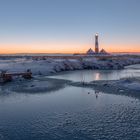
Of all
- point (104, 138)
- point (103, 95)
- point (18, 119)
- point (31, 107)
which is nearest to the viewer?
point (104, 138)

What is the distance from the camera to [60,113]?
43.5 feet

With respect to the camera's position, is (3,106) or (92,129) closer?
(92,129)

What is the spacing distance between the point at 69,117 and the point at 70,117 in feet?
0.20

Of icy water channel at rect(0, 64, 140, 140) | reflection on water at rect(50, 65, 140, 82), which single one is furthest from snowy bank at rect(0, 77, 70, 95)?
reflection on water at rect(50, 65, 140, 82)

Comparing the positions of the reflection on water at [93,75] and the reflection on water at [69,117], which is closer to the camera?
the reflection on water at [69,117]

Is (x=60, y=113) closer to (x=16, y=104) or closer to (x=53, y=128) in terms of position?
(x=53, y=128)

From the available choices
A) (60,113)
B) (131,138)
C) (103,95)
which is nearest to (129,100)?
(103,95)

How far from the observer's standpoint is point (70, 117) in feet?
→ 41.0

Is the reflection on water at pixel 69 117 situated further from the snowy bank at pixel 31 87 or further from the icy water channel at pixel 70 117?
the snowy bank at pixel 31 87

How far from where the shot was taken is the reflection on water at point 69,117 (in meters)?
10.0

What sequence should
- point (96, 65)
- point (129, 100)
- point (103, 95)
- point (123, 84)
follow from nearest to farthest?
point (129, 100), point (103, 95), point (123, 84), point (96, 65)

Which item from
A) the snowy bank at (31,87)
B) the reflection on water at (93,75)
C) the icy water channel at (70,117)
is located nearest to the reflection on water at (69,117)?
the icy water channel at (70,117)

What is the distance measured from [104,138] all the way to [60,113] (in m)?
4.39

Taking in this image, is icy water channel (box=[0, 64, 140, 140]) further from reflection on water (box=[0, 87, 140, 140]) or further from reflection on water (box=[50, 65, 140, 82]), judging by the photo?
reflection on water (box=[50, 65, 140, 82])
